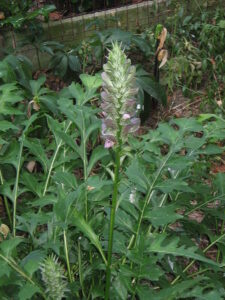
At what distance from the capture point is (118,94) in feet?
4.32

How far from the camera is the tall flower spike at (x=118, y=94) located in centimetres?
131

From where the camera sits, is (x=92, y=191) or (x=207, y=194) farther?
(x=207, y=194)

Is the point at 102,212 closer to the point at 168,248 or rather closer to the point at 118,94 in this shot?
the point at 168,248

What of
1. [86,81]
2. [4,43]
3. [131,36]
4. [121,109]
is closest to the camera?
[121,109]

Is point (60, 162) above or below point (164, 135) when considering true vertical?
below

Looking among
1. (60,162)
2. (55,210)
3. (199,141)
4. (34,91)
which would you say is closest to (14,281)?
(55,210)

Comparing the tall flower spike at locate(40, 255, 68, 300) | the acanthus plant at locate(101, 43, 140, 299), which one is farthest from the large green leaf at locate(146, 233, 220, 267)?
the acanthus plant at locate(101, 43, 140, 299)

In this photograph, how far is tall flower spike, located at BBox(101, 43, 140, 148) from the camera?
1.31m

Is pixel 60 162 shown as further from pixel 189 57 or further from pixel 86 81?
pixel 189 57

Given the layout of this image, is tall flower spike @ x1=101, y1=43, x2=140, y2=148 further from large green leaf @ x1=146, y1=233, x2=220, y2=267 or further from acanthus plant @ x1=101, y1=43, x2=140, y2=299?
large green leaf @ x1=146, y1=233, x2=220, y2=267

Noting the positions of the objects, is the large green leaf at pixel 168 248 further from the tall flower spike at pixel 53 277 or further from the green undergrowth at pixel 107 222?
the tall flower spike at pixel 53 277

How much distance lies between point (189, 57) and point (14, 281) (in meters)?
2.72

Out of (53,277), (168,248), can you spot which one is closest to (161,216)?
(168,248)

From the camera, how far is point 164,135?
6.97 feet
